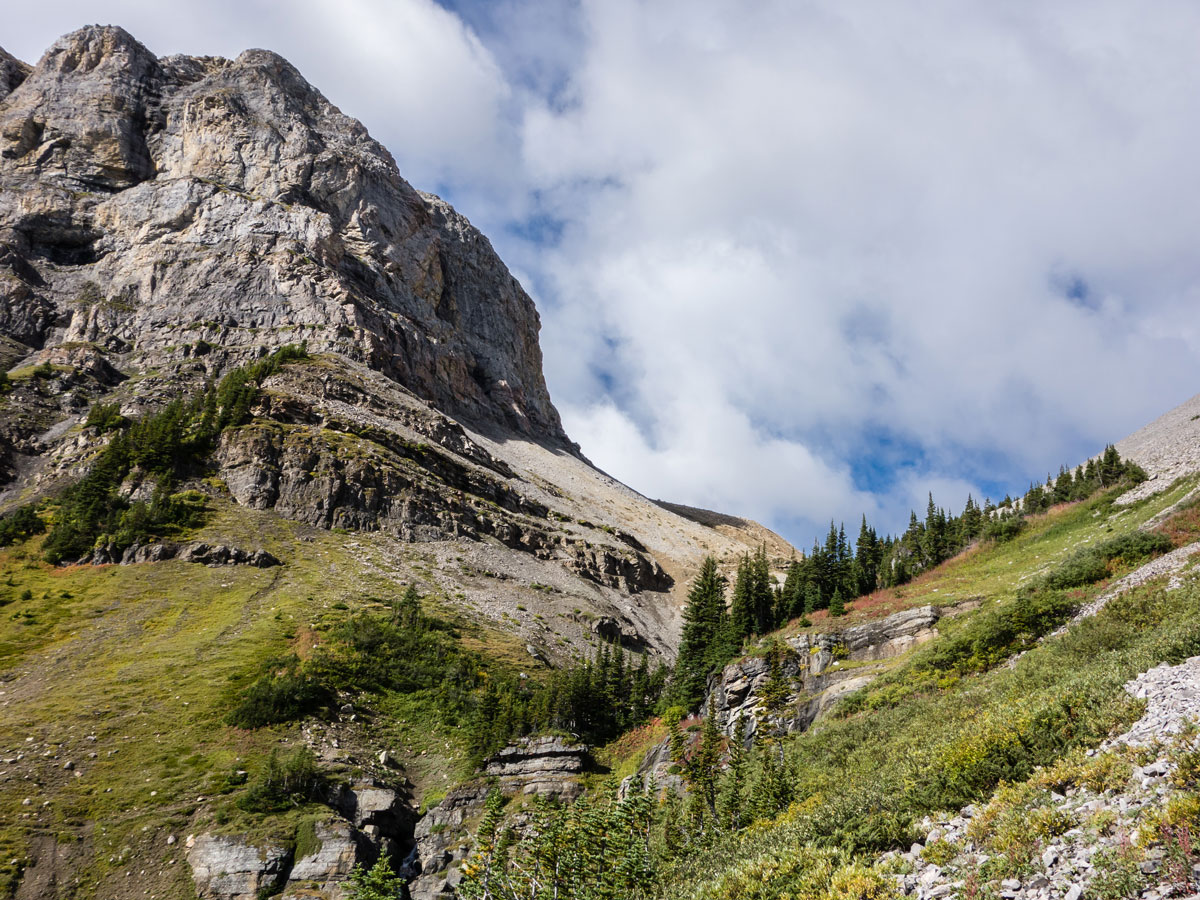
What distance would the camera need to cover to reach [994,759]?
18.1 meters

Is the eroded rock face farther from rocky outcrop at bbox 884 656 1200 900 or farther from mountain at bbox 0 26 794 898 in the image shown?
rocky outcrop at bbox 884 656 1200 900

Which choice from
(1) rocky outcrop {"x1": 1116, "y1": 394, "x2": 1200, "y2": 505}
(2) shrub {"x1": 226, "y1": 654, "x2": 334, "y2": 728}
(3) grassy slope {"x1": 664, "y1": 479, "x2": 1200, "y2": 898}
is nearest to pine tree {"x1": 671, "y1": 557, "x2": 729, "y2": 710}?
(3) grassy slope {"x1": 664, "y1": 479, "x2": 1200, "y2": 898}

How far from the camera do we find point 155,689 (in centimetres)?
5978

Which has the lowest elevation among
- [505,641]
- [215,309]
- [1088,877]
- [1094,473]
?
[1088,877]

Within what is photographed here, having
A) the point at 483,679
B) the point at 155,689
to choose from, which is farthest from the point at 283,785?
the point at 483,679

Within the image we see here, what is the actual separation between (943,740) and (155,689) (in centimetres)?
6409

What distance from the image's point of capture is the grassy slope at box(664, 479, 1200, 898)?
17812 millimetres

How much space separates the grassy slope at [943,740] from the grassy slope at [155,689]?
118 feet

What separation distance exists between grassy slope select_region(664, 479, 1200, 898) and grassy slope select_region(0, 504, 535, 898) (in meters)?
36.0

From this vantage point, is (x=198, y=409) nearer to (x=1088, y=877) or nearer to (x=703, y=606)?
(x=703, y=606)

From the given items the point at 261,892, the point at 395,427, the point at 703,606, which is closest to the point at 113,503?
the point at 395,427

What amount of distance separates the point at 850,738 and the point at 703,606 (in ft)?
158

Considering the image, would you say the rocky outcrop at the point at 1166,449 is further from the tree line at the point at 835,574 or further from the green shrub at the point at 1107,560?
the green shrub at the point at 1107,560

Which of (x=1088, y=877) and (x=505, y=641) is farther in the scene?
(x=505, y=641)
